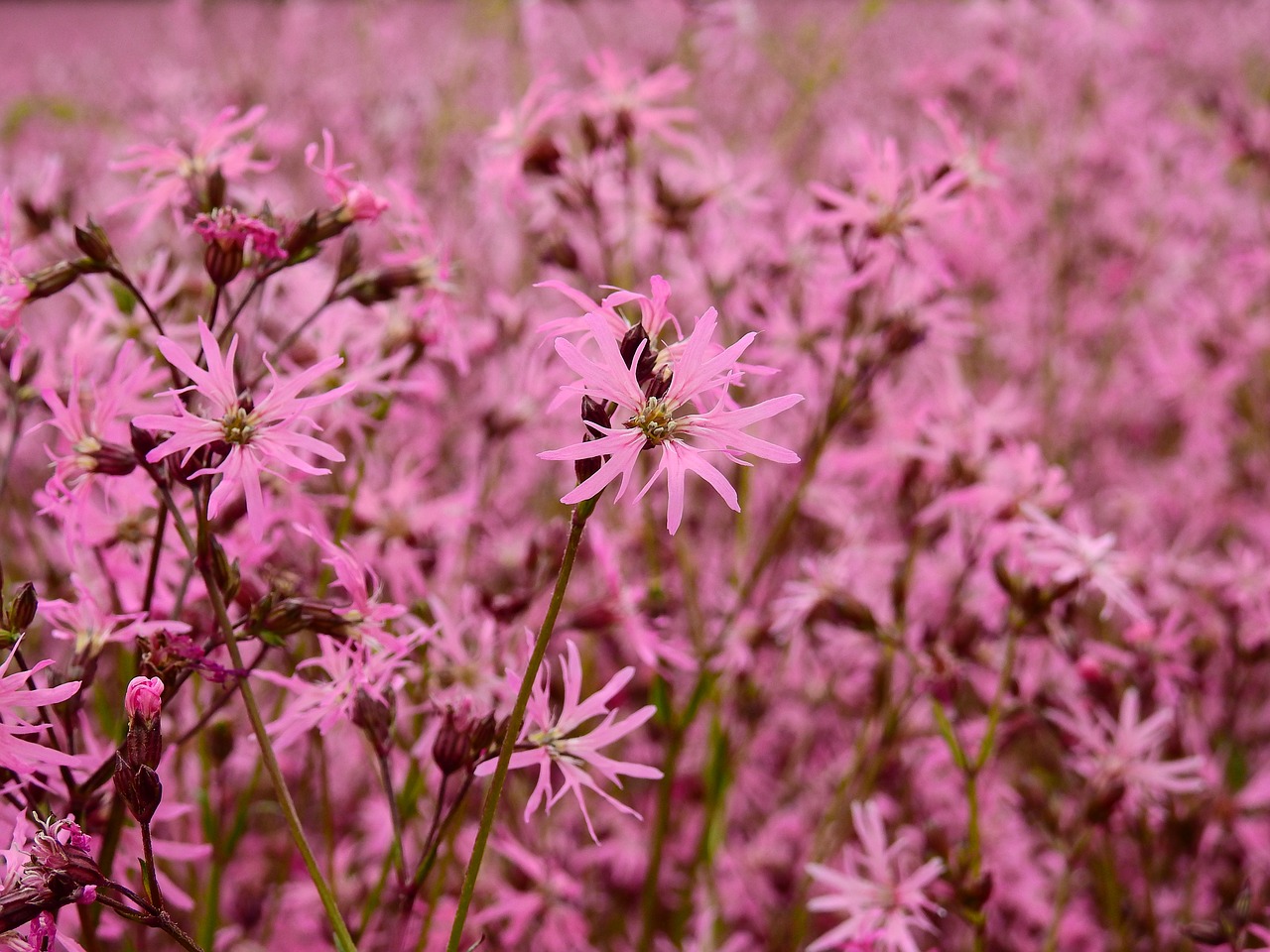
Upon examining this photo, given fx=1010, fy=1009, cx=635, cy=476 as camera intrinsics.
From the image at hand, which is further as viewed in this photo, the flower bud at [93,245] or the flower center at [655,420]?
the flower bud at [93,245]

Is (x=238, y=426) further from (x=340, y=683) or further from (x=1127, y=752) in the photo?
(x=1127, y=752)

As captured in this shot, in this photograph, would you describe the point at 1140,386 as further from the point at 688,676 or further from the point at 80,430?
the point at 80,430

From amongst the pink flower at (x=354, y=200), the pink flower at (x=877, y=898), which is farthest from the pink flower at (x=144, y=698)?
the pink flower at (x=877, y=898)

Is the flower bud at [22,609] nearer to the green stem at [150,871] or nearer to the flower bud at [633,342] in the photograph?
the green stem at [150,871]

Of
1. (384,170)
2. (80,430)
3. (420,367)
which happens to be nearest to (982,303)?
(384,170)

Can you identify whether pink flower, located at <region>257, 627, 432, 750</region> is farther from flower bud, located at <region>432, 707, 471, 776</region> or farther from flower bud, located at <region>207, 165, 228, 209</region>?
flower bud, located at <region>207, 165, 228, 209</region>

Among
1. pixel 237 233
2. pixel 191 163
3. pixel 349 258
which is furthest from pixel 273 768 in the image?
pixel 191 163

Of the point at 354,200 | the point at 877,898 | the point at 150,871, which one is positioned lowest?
the point at 877,898
